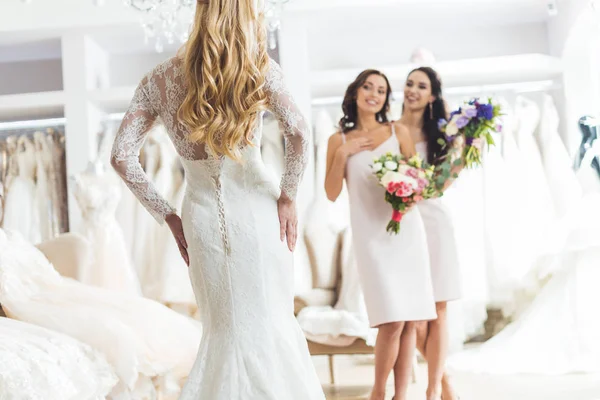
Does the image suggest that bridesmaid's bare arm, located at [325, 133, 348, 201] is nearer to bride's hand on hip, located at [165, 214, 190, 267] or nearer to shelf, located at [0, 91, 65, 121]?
bride's hand on hip, located at [165, 214, 190, 267]

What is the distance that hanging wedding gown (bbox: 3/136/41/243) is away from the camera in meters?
6.70

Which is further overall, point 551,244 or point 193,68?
point 551,244

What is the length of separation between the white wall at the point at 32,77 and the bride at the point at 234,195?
544 centimetres

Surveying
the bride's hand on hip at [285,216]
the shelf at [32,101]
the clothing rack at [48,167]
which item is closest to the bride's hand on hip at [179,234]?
the bride's hand on hip at [285,216]

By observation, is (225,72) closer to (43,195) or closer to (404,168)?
(404,168)

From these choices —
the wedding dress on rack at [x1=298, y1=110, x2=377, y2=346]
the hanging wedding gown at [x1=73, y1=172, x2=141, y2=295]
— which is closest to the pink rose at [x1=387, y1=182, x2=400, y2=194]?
the wedding dress on rack at [x1=298, y1=110, x2=377, y2=346]

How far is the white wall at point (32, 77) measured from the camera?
7.31 metres

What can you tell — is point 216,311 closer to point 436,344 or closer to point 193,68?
point 193,68

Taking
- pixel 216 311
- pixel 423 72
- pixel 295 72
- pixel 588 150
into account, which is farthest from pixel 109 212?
pixel 216 311

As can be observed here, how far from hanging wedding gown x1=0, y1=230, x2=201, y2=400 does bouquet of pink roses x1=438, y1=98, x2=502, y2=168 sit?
1566mm

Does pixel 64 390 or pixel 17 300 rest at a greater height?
pixel 17 300

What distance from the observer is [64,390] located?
302 cm

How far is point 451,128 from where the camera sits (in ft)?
11.8

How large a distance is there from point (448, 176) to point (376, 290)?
0.59 metres
